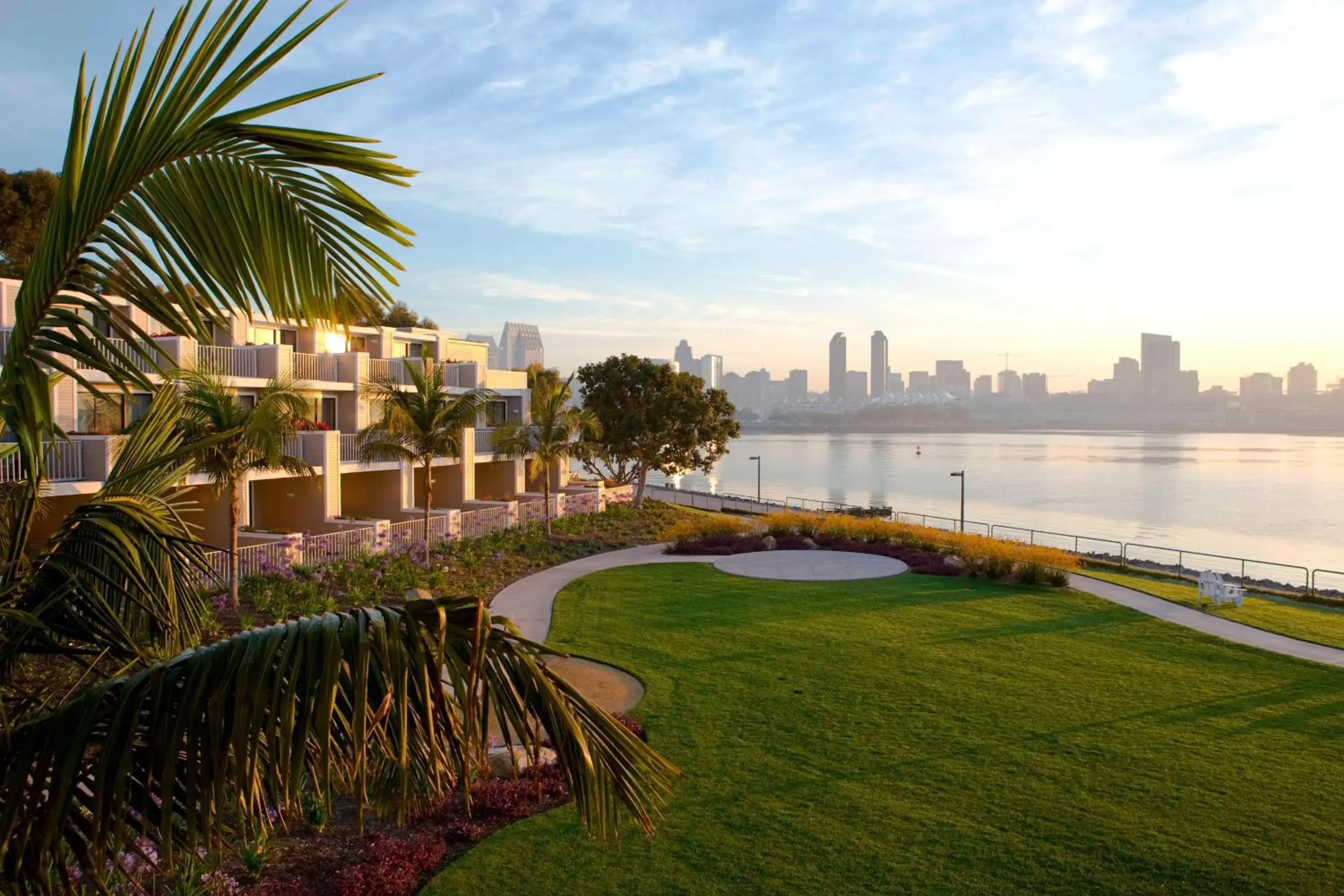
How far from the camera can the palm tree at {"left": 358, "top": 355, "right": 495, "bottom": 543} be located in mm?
21781

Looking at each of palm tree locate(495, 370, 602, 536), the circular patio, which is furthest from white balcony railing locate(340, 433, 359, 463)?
the circular patio

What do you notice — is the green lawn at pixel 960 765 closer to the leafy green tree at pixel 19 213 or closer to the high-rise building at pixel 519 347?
the leafy green tree at pixel 19 213

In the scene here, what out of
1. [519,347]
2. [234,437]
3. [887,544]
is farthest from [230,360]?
[519,347]

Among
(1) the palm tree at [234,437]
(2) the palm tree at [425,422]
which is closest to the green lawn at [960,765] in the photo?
(1) the palm tree at [234,437]

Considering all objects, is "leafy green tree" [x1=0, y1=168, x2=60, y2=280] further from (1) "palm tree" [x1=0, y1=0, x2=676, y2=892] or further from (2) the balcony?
(1) "palm tree" [x1=0, y1=0, x2=676, y2=892]

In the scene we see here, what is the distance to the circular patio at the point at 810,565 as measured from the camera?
888 inches

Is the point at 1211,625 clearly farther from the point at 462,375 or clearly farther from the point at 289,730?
the point at 462,375

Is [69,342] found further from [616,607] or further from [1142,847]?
[616,607]

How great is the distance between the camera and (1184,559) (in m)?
43.2

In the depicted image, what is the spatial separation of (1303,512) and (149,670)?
77.7 metres

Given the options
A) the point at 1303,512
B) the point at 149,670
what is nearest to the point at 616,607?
the point at 149,670

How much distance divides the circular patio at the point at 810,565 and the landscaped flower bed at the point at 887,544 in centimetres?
59

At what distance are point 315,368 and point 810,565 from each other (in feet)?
47.8

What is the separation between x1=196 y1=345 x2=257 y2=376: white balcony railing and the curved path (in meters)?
8.30
